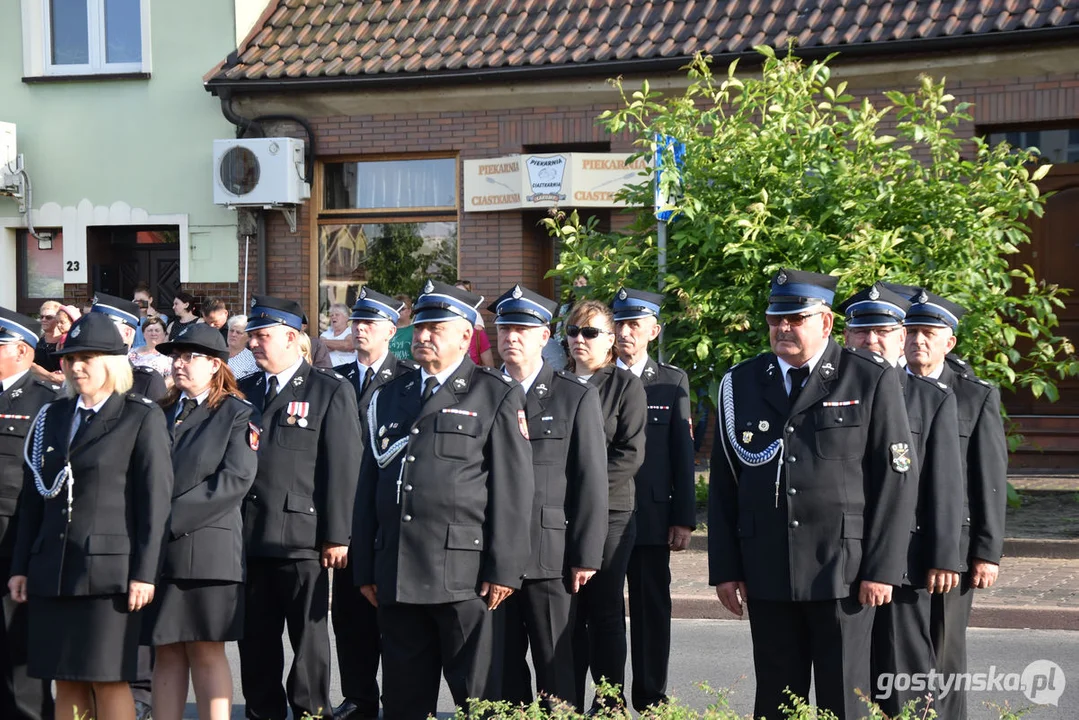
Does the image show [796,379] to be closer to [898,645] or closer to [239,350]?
[898,645]

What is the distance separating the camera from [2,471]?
21.4ft

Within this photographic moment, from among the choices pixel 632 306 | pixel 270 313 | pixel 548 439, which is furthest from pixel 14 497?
pixel 632 306

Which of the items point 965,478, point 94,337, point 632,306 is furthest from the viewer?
point 632,306

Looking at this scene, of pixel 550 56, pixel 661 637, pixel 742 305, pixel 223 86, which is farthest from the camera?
pixel 223 86

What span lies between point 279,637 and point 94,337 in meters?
1.78

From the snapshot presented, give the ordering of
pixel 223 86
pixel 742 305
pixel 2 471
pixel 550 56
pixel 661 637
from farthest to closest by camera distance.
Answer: pixel 223 86 < pixel 550 56 < pixel 742 305 < pixel 661 637 < pixel 2 471

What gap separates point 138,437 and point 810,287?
2645mm

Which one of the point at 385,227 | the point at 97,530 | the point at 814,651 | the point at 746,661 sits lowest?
the point at 746,661

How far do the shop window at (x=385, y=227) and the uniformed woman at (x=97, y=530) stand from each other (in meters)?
10.9

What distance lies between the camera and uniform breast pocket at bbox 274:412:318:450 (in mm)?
6625

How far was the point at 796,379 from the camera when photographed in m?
5.55

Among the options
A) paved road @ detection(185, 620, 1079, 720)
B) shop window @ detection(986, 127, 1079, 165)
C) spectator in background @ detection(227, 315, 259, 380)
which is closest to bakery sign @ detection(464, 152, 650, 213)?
shop window @ detection(986, 127, 1079, 165)

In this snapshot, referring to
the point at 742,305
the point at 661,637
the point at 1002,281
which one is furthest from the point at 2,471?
the point at 1002,281

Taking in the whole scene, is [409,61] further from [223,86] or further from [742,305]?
[742,305]
